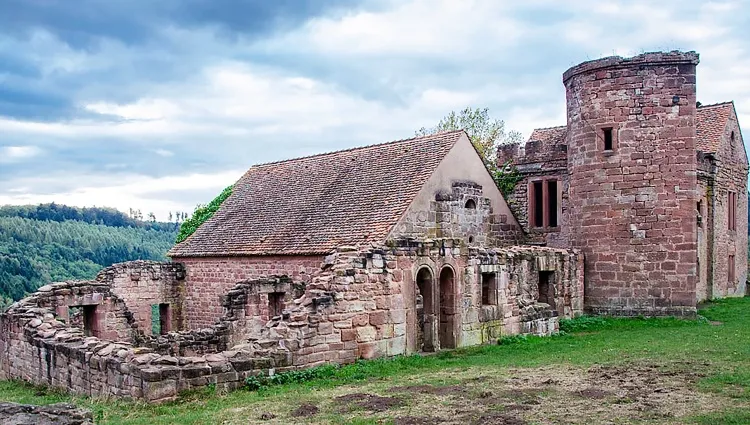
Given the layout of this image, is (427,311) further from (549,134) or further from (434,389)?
(549,134)

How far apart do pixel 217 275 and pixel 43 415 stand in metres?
16.6

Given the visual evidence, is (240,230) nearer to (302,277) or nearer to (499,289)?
(302,277)

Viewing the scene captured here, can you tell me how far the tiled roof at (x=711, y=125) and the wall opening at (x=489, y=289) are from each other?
42.8 feet

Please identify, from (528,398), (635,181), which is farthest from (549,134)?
(528,398)

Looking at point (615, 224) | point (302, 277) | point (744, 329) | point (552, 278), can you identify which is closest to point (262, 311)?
point (302, 277)

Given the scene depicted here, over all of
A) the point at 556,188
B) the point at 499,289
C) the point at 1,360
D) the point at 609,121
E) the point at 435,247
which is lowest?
the point at 1,360

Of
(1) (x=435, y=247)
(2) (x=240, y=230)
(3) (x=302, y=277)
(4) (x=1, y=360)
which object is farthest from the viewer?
(2) (x=240, y=230)

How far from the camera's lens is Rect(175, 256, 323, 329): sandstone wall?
2092cm

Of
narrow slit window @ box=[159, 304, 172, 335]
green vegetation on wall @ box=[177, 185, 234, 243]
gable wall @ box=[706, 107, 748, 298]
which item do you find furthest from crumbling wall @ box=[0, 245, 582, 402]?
green vegetation on wall @ box=[177, 185, 234, 243]

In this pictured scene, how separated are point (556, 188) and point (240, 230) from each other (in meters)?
11.5

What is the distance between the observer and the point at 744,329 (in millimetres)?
17766

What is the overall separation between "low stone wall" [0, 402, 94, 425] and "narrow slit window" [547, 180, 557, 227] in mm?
20244

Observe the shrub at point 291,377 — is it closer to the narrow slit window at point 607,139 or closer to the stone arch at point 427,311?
the stone arch at point 427,311

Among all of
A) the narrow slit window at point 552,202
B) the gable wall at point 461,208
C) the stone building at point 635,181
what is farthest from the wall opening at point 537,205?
the stone building at point 635,181
